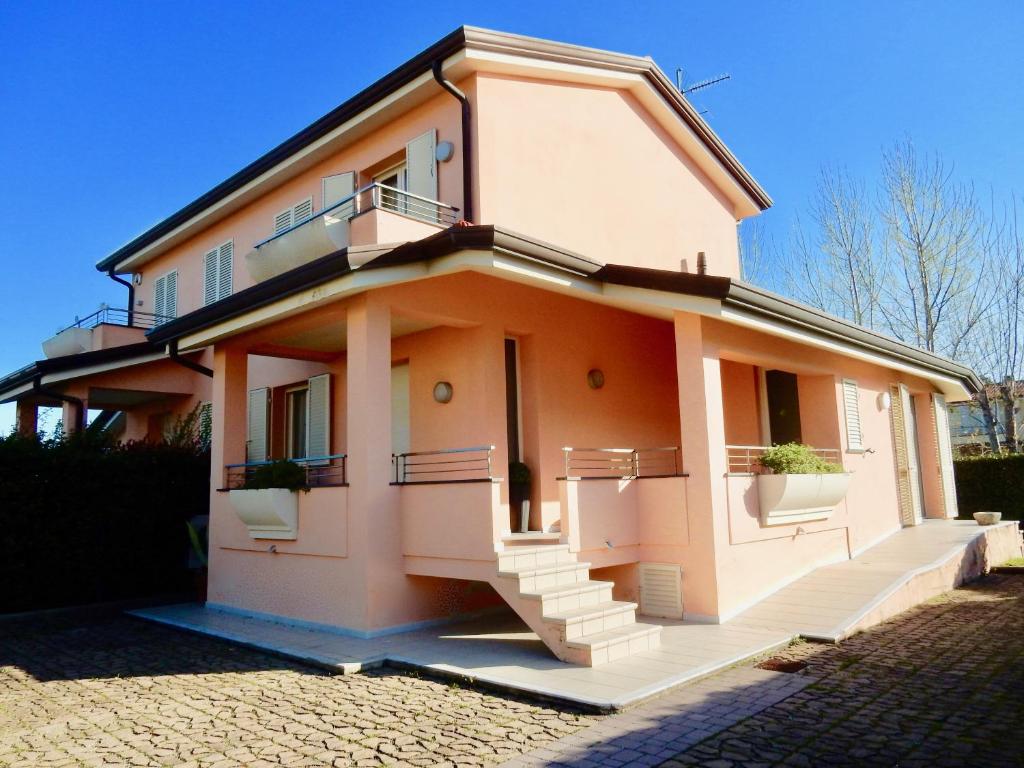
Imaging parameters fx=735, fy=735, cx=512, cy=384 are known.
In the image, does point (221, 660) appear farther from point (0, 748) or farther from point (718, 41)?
point (718, 41)

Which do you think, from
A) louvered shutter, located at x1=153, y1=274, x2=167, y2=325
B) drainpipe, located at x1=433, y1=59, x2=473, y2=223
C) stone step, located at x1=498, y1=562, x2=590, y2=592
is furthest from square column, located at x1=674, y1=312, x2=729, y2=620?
louvered shutter, located at x1=153, y1=274, x2=167, y2=325

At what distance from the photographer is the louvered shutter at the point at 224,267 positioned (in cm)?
1544

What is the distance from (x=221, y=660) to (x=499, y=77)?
8.34 metres

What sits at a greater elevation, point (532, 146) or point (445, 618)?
point (532, 146)

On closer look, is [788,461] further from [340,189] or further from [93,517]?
[93,517]

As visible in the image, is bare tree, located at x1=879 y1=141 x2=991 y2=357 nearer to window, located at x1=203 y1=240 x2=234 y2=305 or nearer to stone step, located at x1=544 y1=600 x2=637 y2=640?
window, located at x1=203 y1=240 x2=234 y2=305

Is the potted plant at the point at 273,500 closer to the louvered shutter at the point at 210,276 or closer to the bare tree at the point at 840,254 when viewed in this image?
the louvered shutter at the point at 210,276

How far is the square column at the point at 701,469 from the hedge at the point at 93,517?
328 inches

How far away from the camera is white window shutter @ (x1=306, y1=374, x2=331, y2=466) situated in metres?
11.6

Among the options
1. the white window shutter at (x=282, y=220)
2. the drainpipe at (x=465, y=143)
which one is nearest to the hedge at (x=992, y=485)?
the drainpipe at (x=465, y=143)

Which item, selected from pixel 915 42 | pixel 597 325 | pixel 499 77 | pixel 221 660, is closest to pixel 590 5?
pixel 499 77

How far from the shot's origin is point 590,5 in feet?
36.9

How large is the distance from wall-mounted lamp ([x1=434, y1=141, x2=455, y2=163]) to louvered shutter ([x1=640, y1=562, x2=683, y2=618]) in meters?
6.14

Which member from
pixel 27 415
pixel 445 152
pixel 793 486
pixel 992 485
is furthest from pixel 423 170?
pixel 992 485
